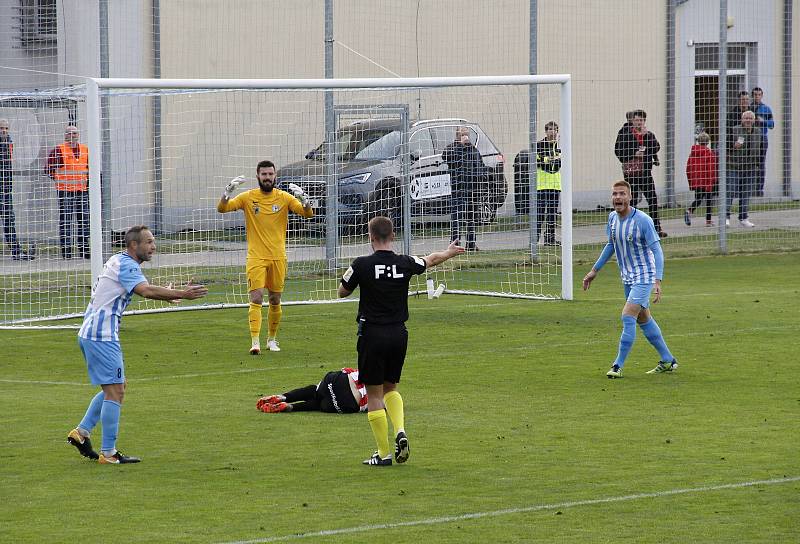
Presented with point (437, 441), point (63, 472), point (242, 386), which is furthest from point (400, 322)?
point (242, 386)

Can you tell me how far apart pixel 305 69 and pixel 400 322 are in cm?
1689

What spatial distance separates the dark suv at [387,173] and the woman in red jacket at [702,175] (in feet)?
19.3

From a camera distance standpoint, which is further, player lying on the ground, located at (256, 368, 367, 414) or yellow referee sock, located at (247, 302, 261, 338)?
yellow referee sock, located at (247, 302, 261, 338)

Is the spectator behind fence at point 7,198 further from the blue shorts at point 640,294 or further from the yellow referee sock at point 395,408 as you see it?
the yellow referee sock at point 395,408

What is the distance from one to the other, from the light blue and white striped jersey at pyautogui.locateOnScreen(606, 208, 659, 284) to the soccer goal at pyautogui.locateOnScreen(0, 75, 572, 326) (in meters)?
5.40

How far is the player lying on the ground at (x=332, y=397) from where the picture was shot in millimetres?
11523

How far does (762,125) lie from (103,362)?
19.4 m

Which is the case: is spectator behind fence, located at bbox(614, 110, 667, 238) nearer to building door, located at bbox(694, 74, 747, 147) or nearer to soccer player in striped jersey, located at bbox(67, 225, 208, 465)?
building door, located at bbox(694, 74, 747, 147)

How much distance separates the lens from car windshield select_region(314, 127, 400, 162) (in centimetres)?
2003

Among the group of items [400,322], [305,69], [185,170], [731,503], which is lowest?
[731,503]

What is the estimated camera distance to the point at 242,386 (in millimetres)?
12930

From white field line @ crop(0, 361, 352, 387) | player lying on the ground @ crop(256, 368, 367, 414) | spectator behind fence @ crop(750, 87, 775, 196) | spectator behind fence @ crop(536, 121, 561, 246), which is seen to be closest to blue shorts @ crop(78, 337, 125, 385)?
player lying on the ground @ crop(256, 368, 367, 414)

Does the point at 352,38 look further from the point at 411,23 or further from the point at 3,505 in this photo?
the point at 3,505

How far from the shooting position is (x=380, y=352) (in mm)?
9570
